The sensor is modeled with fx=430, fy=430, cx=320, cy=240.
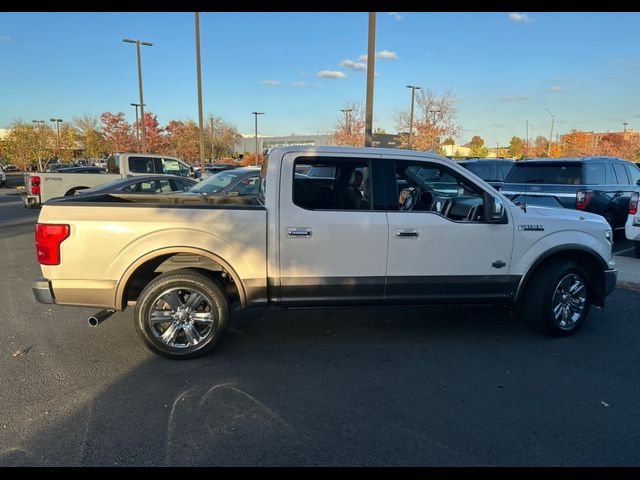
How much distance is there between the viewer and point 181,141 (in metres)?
48.5

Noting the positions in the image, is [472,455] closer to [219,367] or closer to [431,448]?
[431,448]

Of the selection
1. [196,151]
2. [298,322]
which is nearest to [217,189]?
[298,322]

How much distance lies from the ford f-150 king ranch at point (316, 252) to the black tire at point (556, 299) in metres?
0.01

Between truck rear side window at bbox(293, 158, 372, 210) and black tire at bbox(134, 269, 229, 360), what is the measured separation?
1.23 m

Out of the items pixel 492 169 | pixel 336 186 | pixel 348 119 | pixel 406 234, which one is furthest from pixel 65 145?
pixel 406 234

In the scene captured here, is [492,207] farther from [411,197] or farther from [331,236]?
[331,236]

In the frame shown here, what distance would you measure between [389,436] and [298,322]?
7.48 feet

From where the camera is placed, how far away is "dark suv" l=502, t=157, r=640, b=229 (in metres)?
8.88

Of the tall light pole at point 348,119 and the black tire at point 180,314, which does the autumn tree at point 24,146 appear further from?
the black tire at point 180,314

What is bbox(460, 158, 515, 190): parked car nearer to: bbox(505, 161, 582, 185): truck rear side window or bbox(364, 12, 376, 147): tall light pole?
bbox(505, 161, 582, 185): truck rear side window

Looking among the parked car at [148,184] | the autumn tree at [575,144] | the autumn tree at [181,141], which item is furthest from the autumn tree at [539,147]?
the parked car at [148,184]

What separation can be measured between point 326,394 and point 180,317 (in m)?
1.53

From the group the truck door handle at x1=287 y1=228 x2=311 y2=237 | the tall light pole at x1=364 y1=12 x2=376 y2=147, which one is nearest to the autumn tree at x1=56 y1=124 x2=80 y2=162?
the tall light pole at x1=364 y1=12 x2=376 y2=147
